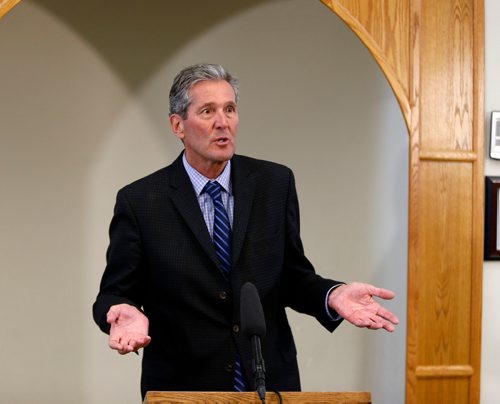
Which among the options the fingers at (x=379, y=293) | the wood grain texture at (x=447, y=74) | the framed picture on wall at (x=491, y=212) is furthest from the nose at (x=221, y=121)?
the framed picture on wall at (x=491, y=212)

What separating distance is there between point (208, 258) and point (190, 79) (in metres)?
0.61

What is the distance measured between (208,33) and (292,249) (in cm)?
298

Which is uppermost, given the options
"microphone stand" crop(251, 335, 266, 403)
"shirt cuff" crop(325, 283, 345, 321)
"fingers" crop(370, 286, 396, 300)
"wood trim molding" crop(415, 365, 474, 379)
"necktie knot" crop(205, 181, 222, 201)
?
"necktie knot" crop(205, 181, 222, 201)

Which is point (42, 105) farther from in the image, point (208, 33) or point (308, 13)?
point (308, 13)

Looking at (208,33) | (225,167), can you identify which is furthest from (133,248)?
(208,33)

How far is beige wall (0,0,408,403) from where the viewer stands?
18.3 ft

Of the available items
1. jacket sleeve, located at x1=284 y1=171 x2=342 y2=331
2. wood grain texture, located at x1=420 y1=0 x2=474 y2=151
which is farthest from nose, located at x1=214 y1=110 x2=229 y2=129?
wood grain texture, located at x1=420 y1=0 x2=474 y2=151

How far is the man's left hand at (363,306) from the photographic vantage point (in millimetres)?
2602

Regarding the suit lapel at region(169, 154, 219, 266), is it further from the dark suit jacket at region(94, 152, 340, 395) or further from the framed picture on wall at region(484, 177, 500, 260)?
the framed picture on wall at region(484, 177, 500, 260)

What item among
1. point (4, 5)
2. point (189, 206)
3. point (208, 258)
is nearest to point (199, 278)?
point (208, 258)

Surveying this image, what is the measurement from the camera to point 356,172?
566 cm

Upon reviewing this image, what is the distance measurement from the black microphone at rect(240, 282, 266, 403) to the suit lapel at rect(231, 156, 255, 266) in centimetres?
79

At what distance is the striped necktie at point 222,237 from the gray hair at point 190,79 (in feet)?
0.91

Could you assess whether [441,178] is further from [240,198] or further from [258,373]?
[258,373]
